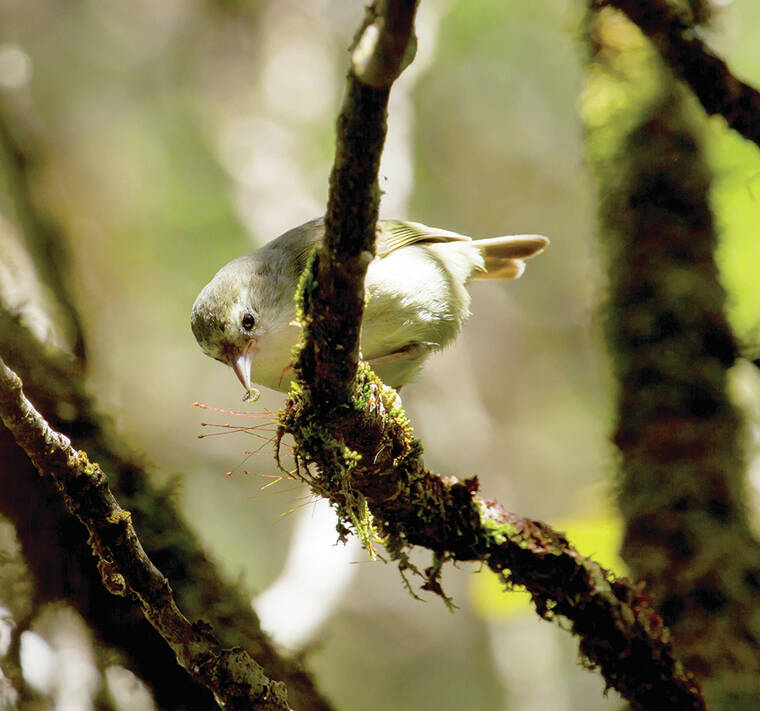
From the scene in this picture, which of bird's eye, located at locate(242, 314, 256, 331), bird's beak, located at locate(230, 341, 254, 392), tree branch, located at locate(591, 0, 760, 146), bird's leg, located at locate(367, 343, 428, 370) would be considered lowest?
bird's beak, located at locate(230, 341, 254, 392)

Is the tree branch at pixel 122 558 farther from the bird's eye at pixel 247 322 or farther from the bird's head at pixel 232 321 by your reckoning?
the bird's eye at pixel 247 322

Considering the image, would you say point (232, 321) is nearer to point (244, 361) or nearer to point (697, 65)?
point (244, 361)

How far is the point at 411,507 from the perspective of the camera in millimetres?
2439

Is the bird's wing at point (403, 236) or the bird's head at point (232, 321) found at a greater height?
the bird's wing at point (403, 236)

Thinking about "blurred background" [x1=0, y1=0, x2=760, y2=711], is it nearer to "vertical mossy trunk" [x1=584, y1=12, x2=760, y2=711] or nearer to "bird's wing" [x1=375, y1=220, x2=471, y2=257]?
"vertical mossy trunk" [x1=584, y1=12, x2=760, y2=711]

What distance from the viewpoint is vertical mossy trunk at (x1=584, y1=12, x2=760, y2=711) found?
3244mm

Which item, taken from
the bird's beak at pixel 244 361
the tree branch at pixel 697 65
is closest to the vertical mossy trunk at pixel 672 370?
the tree branch at pixel 697 65

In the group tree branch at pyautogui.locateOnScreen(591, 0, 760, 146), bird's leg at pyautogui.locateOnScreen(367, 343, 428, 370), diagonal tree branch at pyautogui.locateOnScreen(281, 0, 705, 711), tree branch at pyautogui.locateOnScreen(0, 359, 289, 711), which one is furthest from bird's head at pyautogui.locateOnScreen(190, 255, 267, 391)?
tree branch at pyautogui.locateOnScreen(591, 0, 760, 146)

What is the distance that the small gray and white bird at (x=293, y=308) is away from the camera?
3.27 m

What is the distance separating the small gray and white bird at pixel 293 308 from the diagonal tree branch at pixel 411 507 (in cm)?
84

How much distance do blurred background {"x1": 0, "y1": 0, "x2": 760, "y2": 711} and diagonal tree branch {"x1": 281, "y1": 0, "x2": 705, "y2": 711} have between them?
151 cm

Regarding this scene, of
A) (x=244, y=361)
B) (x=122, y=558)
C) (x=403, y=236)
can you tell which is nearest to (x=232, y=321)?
(x=244, y=361)

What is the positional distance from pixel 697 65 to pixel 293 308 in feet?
5.71

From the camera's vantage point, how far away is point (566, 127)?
10758 millimetres
